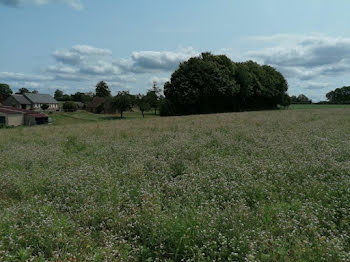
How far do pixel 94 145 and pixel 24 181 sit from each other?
6.30m

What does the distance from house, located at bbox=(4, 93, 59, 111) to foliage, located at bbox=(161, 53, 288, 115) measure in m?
69.8

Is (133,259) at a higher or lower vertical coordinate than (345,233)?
lower

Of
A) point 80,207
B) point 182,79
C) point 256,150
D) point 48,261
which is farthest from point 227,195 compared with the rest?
point 182,79

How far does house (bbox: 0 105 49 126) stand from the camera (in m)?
67.2

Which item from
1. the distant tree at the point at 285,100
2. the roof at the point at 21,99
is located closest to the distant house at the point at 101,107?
the roof at the point at 21,99

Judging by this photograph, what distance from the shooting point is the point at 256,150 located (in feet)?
34.1

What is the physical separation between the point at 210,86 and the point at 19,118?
5410cm

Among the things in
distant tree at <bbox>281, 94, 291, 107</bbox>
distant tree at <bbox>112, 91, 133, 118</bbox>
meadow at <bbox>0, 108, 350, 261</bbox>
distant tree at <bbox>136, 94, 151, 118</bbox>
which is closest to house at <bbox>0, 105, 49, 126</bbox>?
distant tree at <bbox>112, 91, 133, 118</bbox>

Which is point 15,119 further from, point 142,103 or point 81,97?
point 81,97

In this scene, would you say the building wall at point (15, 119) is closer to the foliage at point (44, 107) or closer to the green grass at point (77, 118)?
the green grass at point (77, 118)

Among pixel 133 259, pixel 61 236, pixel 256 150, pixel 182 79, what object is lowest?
pixel 133 259

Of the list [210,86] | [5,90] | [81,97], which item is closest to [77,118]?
[210,86]

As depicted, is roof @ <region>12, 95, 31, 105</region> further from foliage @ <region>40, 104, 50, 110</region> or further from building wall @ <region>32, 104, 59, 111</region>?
foliage @ <region>40, 104, 50, 110</region>

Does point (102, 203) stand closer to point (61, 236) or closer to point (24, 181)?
point (61, 236)
